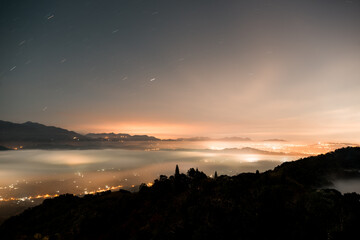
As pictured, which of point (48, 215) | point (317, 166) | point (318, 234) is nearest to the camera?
point (318, 234)

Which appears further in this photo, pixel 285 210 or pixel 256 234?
pixel 285 210

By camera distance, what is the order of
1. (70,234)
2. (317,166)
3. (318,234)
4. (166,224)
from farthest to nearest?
(317,166), (70,234), (166,224), (318,234)

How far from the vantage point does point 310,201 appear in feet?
65.8

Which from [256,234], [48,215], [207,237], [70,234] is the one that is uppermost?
[256,234]

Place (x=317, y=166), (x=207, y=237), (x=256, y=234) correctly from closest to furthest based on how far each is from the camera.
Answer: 1. (x=256, y=234)
2. (x=207, y=237)
3. (x=317, y=166)

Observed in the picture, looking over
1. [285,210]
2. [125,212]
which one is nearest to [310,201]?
[285,210]

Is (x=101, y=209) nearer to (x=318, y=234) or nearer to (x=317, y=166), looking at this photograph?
(x=318, y=234)

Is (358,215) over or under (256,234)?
over

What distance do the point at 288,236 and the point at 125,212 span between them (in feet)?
112

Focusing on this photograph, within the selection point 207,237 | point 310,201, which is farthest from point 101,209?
point 310,201

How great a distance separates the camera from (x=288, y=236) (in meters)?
15.7

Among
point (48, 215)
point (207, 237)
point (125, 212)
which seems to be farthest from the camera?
point (48, 215)

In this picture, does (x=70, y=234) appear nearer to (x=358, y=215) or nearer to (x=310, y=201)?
(x=310, y=201)

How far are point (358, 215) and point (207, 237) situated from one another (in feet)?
45.3
